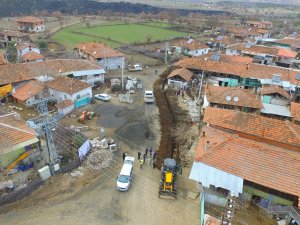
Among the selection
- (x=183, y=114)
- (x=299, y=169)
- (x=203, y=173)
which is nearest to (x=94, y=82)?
(x=183, y=114)

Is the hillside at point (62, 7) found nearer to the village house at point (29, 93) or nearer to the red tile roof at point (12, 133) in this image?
the village house at point (29, 93)

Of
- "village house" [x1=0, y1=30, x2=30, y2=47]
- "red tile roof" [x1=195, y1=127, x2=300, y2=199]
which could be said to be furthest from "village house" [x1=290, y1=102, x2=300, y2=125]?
"village house" [x1=0, y1=30, x2=30, y2=47]

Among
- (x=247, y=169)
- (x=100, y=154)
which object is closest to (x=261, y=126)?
(x=247, y=169)

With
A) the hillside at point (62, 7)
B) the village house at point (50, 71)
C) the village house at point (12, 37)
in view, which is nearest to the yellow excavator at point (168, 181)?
the village house at point (50, 71)

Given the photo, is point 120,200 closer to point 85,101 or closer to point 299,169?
point 299,169

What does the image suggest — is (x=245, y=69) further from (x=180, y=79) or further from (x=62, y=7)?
(x=62, y=7)
